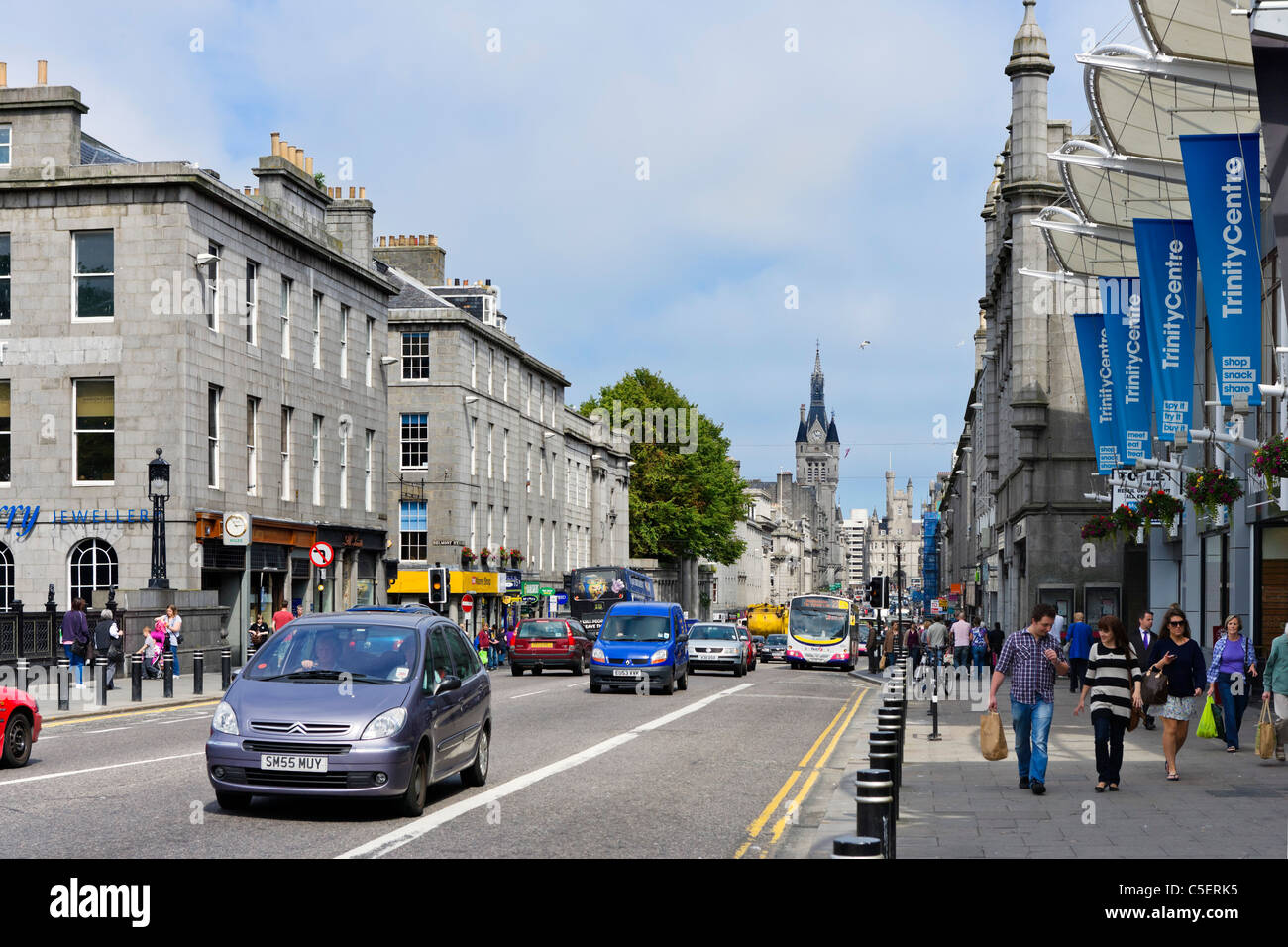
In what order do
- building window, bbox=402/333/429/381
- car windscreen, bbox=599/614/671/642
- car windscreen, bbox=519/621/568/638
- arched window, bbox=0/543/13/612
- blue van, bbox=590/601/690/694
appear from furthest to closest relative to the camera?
1. building window, bbox=402/333/429/381
2. car windscreen, bbox=519/621/568/638
3. arched window, bbox=0/543/13/612
4. car windscreen, bbox=599/614/671/642
5. blue van, bbox=590/601/690/694

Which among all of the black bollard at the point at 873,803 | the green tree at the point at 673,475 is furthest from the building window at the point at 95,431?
the green tree at the point at 673,475

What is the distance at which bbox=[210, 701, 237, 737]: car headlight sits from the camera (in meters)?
11.2

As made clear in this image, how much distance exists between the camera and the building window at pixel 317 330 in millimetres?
43562

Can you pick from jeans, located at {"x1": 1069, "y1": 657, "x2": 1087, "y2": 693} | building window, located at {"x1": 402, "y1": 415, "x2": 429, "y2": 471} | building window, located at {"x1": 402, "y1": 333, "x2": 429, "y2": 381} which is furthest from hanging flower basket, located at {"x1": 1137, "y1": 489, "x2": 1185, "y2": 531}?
building window, located at {"x1": 402, "y1": 333, "x2": 429, "y2": 381}

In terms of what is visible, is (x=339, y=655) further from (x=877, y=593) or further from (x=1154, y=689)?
(x=877, y=593)

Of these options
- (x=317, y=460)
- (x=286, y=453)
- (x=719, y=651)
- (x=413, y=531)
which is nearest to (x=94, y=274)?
(x=286, y=453)

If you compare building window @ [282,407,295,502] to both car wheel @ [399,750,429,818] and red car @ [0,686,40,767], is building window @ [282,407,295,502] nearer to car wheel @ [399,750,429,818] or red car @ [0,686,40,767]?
red car @ [0,686,40,767]

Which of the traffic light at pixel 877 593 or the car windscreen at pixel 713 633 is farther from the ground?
the traffic light at pixel 877 593

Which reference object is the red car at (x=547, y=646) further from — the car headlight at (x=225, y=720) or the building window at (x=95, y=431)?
the car headlight at (x=225, y=720)

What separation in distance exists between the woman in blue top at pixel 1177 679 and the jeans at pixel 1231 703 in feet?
9.98

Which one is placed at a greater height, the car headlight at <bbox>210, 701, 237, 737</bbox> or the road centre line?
the car headlight at <bbox>210, 701, 237, 737</bbox>

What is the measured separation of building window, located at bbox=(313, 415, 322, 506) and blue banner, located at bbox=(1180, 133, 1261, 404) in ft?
94.1
